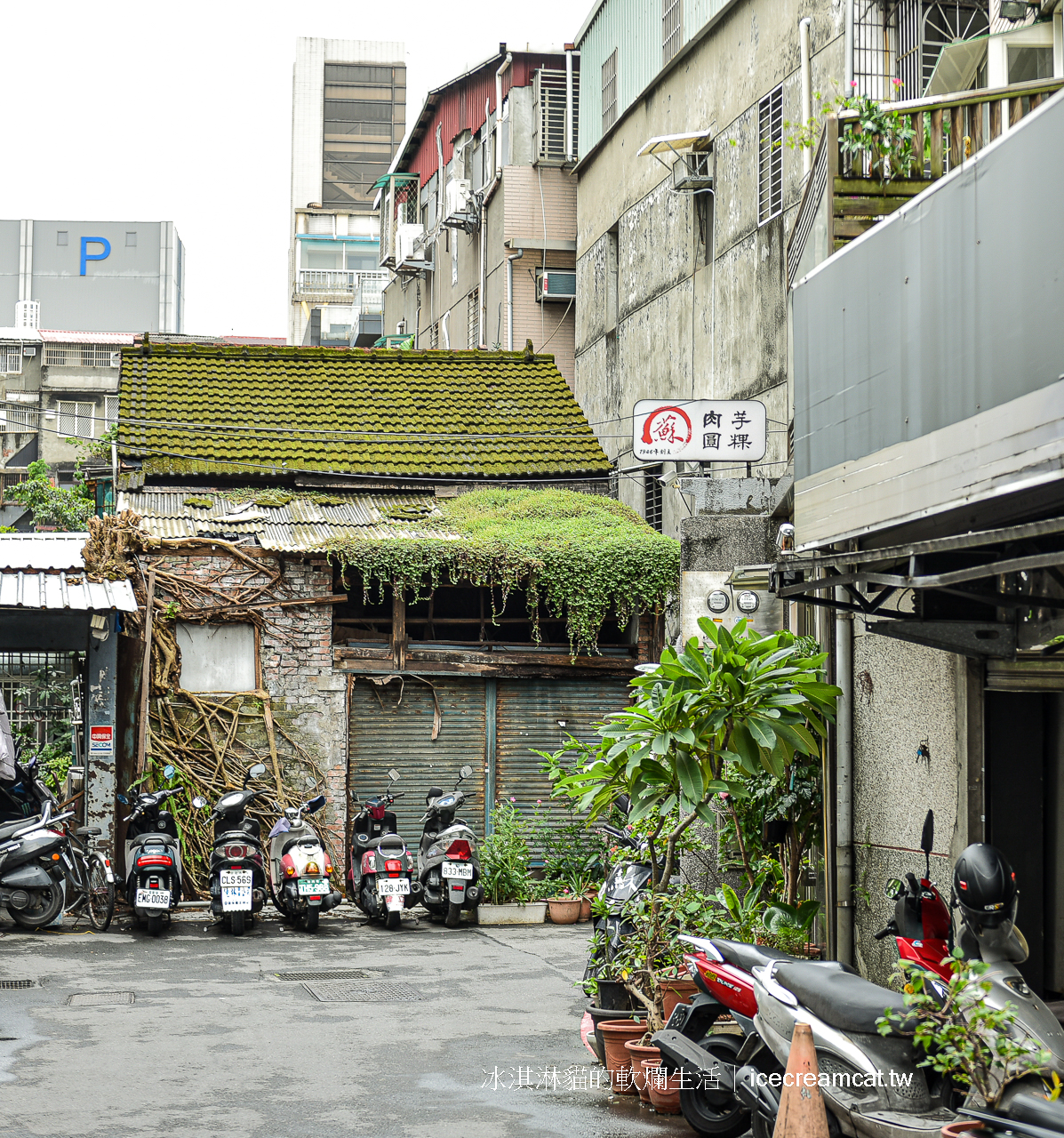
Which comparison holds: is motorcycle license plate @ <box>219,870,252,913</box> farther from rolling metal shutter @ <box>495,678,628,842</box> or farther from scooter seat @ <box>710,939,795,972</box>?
scooter seat @ <box>710,939,795,972</box>

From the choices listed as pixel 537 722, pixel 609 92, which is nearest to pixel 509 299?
pixel 609 92

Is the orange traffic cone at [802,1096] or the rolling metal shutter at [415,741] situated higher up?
the rolling metal shutter at [415,741]

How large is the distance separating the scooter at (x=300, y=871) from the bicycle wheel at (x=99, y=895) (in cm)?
154

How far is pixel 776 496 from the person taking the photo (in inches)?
446

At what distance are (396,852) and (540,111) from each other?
51.1 feet

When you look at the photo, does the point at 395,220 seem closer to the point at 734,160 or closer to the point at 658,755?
the point at 734,160

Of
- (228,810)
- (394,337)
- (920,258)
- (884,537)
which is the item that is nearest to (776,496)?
(884,537)

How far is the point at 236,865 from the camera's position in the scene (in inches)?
503

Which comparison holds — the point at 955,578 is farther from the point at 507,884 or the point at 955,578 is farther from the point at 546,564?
the point at 546,564

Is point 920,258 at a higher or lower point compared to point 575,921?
higher

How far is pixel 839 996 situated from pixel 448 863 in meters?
8.23

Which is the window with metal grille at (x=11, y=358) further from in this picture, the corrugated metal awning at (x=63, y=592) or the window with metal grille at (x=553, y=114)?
the corrugated metal awning at (x=63, y=592)

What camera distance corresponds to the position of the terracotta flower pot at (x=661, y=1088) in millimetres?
6922

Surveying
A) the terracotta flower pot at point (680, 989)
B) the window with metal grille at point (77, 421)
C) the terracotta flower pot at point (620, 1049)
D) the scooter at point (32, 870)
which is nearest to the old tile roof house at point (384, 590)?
the scooter at point (32, 870)
